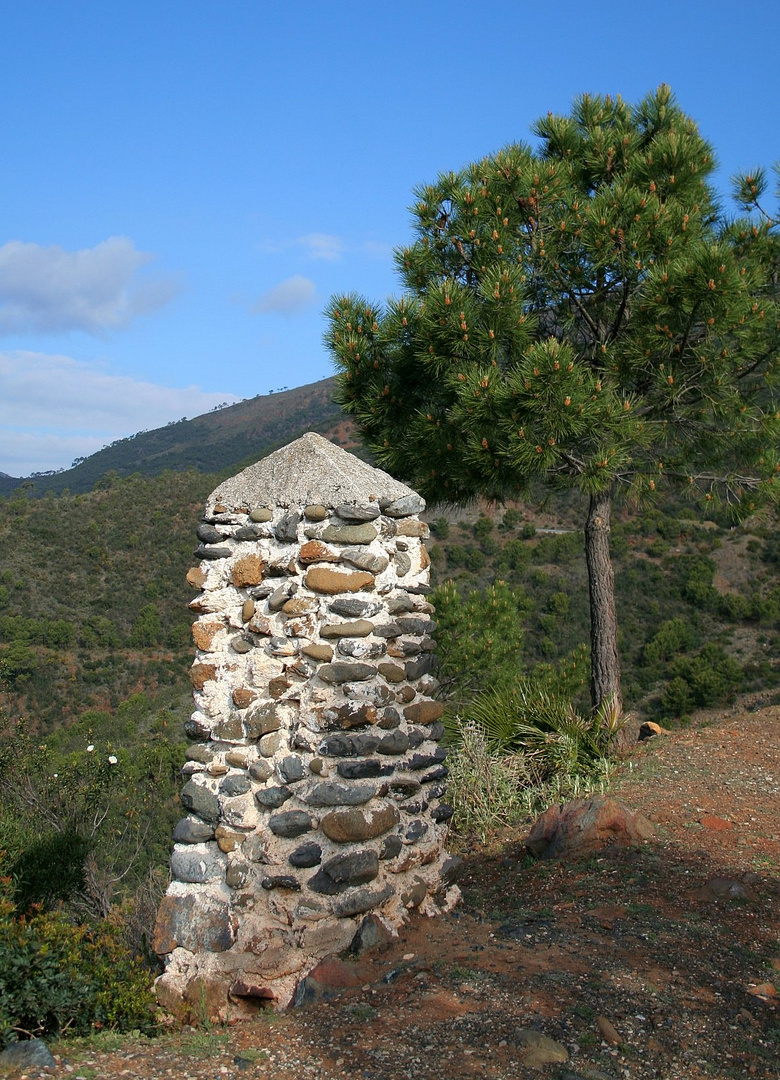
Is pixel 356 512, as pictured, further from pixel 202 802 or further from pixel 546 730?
pixel 546 730

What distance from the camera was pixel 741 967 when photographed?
328 cm

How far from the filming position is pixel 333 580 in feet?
12.2

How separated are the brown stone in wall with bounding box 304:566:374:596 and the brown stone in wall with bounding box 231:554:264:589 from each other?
8.8 inches

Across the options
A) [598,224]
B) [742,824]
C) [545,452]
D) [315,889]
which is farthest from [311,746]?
[598,224]

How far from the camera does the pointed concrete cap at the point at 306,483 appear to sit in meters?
3.81

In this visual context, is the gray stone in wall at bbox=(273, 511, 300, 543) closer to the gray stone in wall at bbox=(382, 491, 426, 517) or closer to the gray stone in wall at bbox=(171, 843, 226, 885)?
the gray stone in wall at bbox=(382, 491, 426, 517)

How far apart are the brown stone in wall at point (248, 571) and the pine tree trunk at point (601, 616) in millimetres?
4485

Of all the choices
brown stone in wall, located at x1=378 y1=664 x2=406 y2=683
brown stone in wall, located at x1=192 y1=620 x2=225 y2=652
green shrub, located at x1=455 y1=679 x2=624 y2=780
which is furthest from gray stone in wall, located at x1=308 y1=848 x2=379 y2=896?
green shrub, located at x1=455 y1=679 x2=624 y2=780

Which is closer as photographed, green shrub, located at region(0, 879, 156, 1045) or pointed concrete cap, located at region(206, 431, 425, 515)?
green shrub, located at region(0, 879, 156, 1045)

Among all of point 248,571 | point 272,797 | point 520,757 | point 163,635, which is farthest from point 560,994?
point 163,635

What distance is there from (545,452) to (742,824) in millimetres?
2914

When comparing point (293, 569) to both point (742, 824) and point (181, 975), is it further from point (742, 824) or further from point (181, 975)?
point (742, 824)

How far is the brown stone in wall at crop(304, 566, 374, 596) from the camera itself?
12.2ft

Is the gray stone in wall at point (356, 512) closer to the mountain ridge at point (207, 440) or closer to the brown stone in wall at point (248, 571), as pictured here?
the brown stone in wall at point (248, 571)
